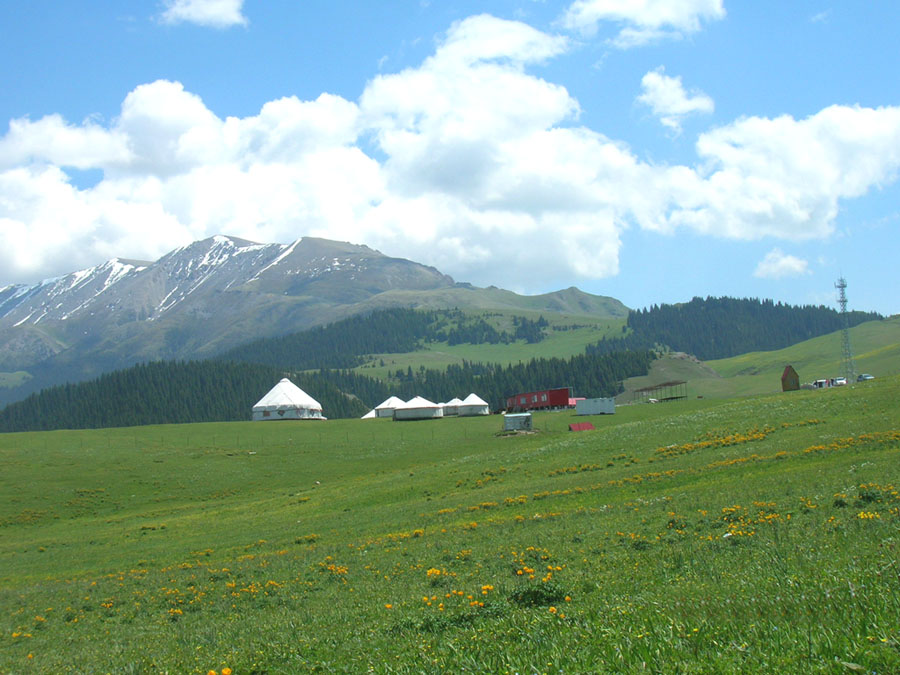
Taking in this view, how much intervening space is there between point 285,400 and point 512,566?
128511 millimetres

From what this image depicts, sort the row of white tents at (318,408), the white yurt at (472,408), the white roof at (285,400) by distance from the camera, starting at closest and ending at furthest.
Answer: the row of white tents at (318,408) → the white yurt at (472,408) → the white roof at (285,400)

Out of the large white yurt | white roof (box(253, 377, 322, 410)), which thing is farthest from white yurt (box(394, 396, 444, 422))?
white roof (box(253, 377, 322, 410))

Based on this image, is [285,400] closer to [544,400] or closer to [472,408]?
[472,408]

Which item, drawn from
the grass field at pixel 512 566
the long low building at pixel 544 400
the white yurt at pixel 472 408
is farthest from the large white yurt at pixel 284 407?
the grass field at pixel 512 566

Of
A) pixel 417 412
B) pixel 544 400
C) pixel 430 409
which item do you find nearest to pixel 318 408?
pixel 417 412

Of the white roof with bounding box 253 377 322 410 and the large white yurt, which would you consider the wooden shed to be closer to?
the large white yurt

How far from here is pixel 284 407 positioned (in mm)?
138250

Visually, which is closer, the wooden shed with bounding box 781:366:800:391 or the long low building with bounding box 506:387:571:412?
the wooden shed with bounding box 781:366:800:391

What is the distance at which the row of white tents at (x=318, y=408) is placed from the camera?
12450 cm

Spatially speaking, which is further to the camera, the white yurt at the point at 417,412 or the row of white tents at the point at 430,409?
the row of white tents at the point at 430,409

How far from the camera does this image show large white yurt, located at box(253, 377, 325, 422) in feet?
454

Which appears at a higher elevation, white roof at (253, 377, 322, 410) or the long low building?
white roof at (253, 377, 322, 410)

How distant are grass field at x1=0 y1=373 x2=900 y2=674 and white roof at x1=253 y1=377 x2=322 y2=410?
277 feet

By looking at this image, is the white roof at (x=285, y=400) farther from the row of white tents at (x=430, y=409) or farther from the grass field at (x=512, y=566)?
the grass field at (x=512, y=566)
